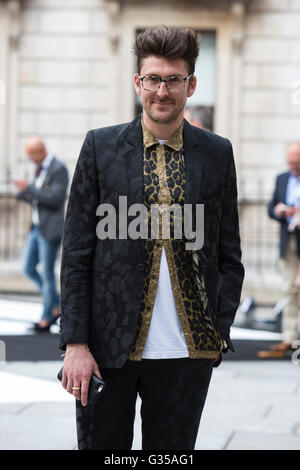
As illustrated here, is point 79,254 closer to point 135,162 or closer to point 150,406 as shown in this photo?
point 135,162

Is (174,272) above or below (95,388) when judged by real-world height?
above

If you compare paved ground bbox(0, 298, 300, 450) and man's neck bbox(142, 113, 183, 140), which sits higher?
man's neck bbox(142, 113, 183, 140)

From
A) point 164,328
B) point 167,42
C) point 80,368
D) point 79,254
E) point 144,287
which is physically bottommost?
point 80,368

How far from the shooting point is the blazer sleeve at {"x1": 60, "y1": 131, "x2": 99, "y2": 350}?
2736 millimetres

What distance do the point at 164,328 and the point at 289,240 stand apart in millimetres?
5314

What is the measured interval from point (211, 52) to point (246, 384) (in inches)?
351

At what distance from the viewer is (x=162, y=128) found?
2.83 meters

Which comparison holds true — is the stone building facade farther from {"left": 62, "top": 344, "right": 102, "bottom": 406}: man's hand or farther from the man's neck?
{"left": 62, "top": 344, "right": 102, "bottom": 406}: man's hand

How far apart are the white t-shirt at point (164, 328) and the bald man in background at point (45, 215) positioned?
611 centimetres

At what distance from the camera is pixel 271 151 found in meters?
14.2

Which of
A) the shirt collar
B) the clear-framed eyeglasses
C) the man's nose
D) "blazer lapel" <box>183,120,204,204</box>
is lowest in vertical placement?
"blazer lapel" <box>183,120,204,204</box>

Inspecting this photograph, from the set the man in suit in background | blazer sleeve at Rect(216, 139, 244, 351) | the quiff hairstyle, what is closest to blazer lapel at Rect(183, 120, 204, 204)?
blazer sleeve at Rect(216, 139, 244, 351)

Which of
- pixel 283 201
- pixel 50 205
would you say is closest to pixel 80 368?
pixel 283 201

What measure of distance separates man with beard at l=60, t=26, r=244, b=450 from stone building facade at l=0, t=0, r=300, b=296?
1119cm
